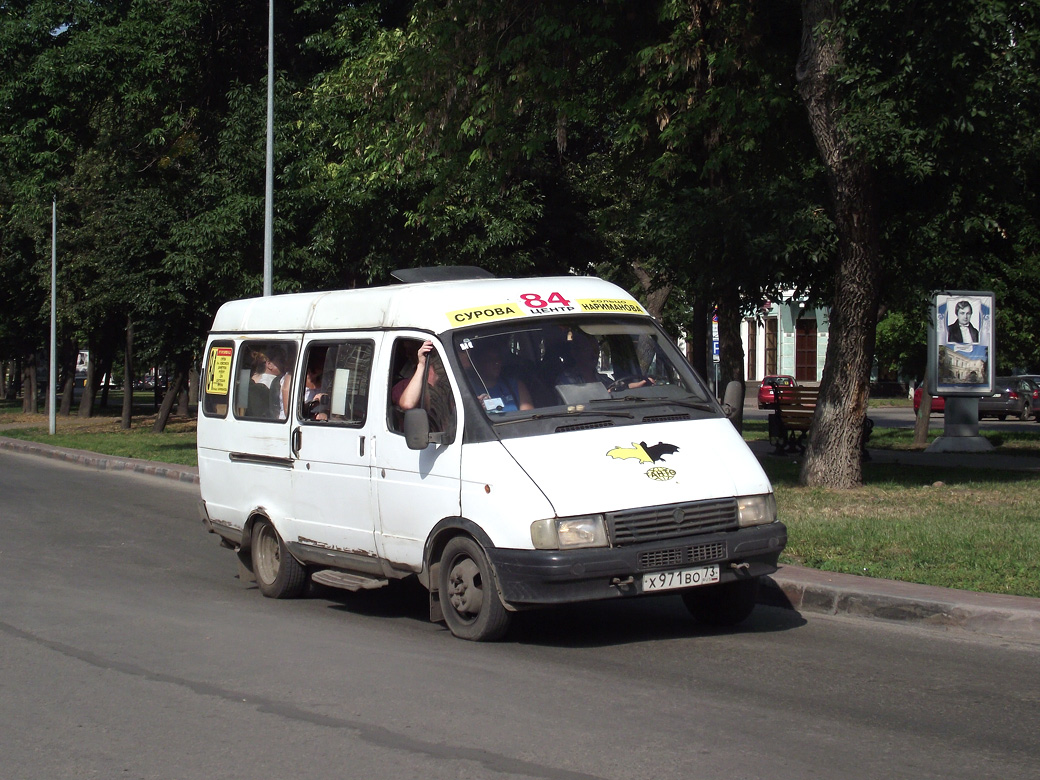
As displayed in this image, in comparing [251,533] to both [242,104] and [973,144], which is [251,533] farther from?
[242,104]

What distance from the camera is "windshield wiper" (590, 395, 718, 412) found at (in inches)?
306

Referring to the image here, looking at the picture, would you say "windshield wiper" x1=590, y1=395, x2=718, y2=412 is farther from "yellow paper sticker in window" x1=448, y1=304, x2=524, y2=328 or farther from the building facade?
the building facade

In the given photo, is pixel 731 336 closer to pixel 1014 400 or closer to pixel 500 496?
pixel 500 496

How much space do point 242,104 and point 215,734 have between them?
20028 mm

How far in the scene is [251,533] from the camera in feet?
32.3

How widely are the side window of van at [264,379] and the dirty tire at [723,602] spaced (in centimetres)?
339

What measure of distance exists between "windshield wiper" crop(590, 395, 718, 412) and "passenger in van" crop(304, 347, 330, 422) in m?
2.23

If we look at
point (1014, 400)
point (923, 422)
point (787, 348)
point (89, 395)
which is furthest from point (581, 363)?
point (787, 348)

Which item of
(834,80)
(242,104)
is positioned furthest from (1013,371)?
(834,80)

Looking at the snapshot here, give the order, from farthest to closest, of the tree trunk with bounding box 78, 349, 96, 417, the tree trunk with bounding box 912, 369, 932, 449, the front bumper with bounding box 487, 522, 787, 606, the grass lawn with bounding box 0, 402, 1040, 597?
the tree trunk with bounding box 78, 349, 96, 417
the tree trunk with bounding box 912, 369, 932, 449
the grass lawn with bounding box 0, 402, 1040, 597
the front bumper with bounding box 487, 522, 787, 606

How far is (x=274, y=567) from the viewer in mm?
9594

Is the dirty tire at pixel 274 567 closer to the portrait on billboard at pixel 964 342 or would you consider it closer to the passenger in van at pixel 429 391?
the passenger in van at pixel 429 391

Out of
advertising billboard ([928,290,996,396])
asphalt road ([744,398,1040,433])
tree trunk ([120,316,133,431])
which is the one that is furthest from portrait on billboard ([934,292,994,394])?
tree trunk ([120,316,133,431])

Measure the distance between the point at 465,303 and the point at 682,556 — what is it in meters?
2.19
